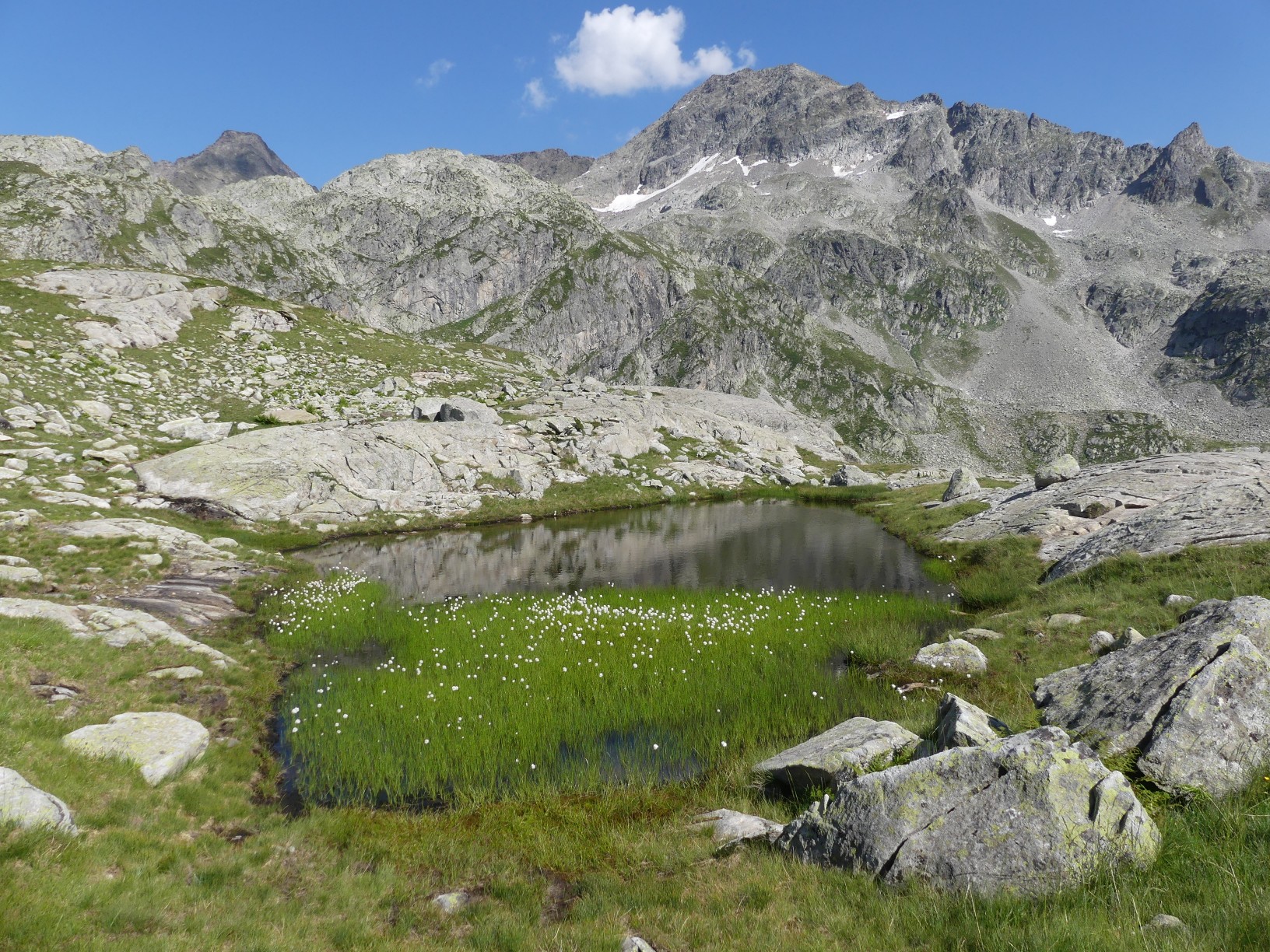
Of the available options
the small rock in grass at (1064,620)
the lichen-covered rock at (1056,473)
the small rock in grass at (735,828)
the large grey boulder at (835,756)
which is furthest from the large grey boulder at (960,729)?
the lichen-covered rock at (1056,473)

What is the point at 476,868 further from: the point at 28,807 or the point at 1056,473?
the point at 1056,473

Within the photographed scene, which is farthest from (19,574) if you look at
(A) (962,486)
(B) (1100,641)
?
(A) (962,486)

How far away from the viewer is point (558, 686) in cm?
1895

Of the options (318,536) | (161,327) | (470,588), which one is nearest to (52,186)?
(161,327)

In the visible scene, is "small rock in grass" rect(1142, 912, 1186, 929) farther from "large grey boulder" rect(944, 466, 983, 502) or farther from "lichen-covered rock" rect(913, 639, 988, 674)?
"large grey boulder" rect(944, 466, 983, 502)

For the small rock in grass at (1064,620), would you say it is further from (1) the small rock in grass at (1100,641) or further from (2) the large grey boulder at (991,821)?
(2) the large grey boulder at (991,821)

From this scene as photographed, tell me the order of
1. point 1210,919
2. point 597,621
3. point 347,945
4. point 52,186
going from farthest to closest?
point 52,186, point 597,621, point 347,945, point 1210,919

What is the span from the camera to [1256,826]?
7113 millimetres

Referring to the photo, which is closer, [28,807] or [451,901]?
[28,807]

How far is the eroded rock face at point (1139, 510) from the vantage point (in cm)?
2561

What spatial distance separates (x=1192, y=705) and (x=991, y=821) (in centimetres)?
453

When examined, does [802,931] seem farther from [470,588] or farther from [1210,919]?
[470,588]

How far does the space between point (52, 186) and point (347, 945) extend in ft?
756

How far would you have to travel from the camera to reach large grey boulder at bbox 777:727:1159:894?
280 inches
